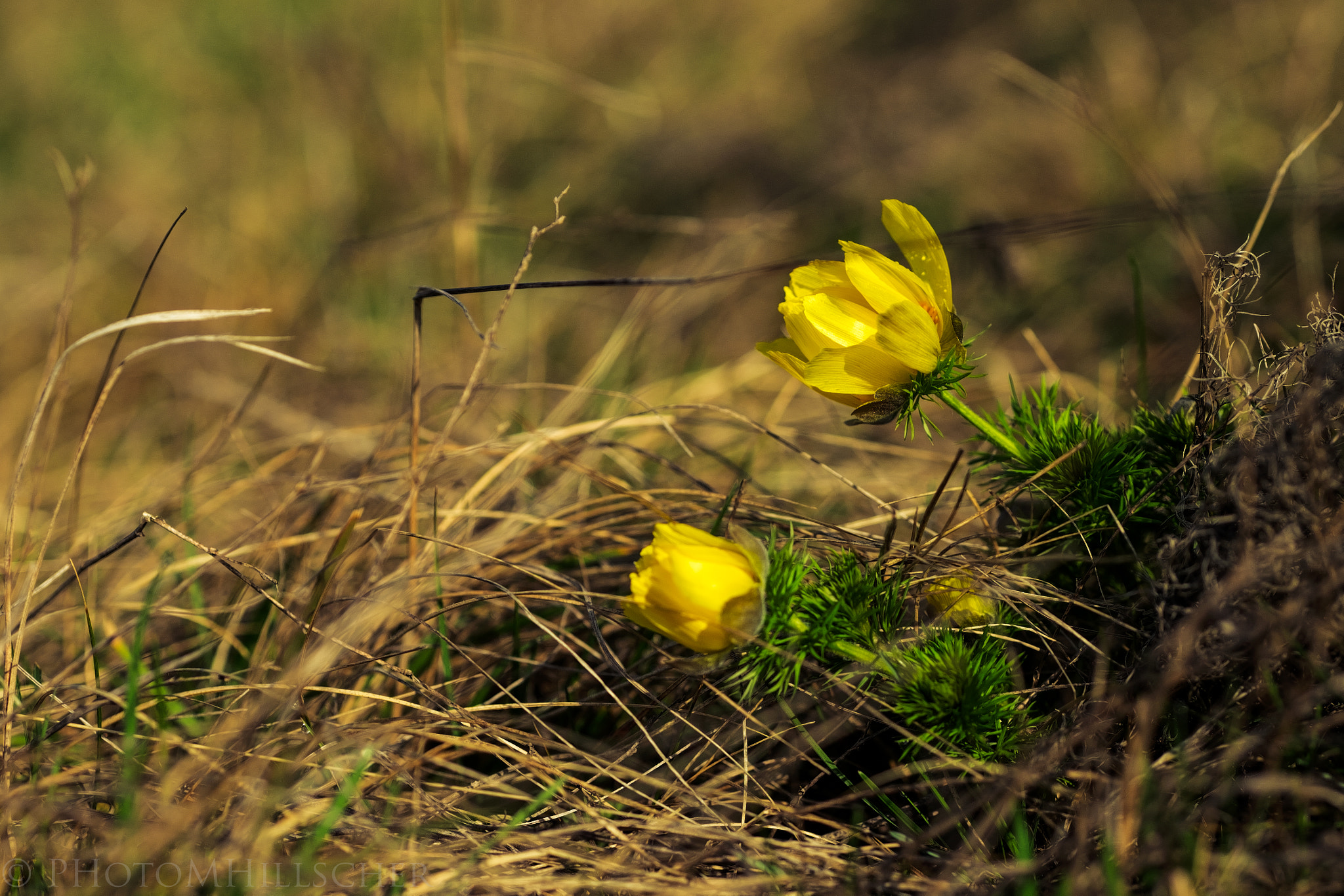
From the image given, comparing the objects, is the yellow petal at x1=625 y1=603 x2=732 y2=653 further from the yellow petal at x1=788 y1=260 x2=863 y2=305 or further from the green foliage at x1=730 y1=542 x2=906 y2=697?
the yellow petal at x1=788 y1=260 x2=863 y2=305

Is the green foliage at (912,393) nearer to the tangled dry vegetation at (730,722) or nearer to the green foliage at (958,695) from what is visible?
the tangled dry vegetation at (730,722)

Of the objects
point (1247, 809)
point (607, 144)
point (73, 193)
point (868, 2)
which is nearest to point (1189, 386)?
point (1247, 809)

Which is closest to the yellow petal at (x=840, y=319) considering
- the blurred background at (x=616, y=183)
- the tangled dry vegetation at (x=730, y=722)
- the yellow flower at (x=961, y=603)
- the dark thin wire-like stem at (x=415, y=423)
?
the tangled dry vegetation at (x=730, y=722)

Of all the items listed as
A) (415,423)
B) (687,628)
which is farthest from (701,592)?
(415,423)

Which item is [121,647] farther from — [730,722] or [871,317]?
[871,317]

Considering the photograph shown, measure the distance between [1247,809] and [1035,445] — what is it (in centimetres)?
46

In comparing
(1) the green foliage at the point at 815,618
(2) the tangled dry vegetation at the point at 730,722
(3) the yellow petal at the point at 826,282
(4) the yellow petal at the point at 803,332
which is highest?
(3) the yellow petal at the point at 826,282

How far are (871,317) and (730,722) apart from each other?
0.58 m

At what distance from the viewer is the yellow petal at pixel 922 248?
105 centimetres

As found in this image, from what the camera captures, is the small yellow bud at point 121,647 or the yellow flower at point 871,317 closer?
the yellow flower at point 871,317

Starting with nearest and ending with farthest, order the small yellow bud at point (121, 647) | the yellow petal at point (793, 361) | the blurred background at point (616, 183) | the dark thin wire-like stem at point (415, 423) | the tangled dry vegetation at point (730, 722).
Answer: the tangled dry vegetation at point (730, 722) < the yellow petal at point (793, 361) < the dark thin wire-like stem at point (415, 423) < the small yellow bud at point (121, 647) < the blurred background at point (616, 183)

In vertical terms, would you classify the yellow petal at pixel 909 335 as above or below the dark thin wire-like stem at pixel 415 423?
above

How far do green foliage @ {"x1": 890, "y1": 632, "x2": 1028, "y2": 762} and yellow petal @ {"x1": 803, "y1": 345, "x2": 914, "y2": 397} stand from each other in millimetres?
304

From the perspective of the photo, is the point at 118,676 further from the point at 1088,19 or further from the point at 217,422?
the point at 1088,19
